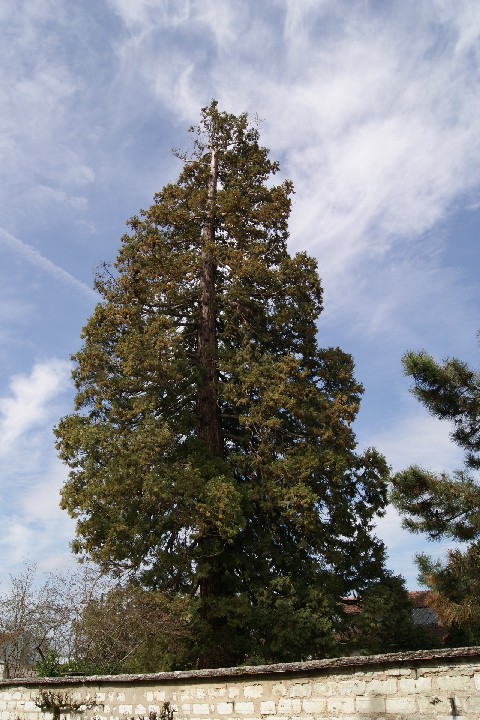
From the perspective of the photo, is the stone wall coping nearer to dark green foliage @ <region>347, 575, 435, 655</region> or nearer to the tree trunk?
dark green foliage @ <region>347, 575, 435, 655</region>

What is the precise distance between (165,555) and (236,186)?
1000 cm

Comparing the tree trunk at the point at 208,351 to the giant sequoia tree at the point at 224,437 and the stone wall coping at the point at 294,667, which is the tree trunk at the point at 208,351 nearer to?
the giant sequoia tree at the point at 224,437

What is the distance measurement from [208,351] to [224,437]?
2051 millimetres

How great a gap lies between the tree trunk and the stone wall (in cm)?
639

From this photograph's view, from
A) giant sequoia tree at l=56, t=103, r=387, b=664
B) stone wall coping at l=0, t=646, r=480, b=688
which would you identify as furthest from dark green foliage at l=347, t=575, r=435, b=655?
stone wall coping at l=0, t=646, r=480, b=688

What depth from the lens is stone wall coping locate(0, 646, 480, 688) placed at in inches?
232

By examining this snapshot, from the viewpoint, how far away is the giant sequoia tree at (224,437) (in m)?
12.3

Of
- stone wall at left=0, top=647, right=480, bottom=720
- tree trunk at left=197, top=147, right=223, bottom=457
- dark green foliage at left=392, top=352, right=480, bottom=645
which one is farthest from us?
tree trunk at left=197, top=147, right=223, bottom=457

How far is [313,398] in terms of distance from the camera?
1414 cm

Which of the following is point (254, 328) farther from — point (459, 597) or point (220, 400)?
point (459, 597)

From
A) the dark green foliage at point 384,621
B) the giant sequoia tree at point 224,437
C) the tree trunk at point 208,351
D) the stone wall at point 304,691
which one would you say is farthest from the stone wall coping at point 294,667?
the tree trunk at point 208,351

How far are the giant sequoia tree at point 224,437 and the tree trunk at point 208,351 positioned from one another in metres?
0.04

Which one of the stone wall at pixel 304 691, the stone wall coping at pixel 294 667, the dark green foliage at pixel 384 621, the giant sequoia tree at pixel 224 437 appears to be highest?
the giant sequoia tree at pixel 224 437

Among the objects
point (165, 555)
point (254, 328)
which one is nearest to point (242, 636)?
point (165, 555)
